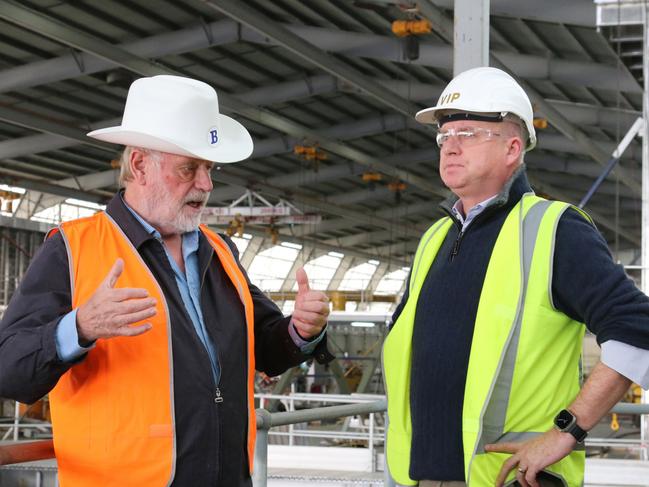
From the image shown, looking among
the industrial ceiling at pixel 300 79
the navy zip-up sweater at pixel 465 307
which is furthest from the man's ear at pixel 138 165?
the industrial ceiling at pixel 300 79

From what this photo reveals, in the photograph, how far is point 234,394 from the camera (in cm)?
292

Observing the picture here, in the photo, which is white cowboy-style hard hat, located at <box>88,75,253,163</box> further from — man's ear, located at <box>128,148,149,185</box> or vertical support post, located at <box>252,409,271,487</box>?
vertical support post, located at <box>252,409,271,487</box>

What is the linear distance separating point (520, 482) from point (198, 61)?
18256 mm

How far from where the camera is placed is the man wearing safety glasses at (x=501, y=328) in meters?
2.58

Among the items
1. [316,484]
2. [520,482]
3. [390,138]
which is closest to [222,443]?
[520,482]

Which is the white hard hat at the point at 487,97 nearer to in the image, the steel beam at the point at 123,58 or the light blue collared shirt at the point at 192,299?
the light blue collared shirt at the point at 192,299

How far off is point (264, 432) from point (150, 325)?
3.62 feet

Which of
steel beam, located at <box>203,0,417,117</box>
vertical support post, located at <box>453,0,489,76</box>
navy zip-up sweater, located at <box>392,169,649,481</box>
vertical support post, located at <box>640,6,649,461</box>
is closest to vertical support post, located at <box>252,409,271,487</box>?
navy zip-up sweater, located at <box>392,169,649,481</box>

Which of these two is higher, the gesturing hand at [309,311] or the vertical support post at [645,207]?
the vertical support post at [645,207]

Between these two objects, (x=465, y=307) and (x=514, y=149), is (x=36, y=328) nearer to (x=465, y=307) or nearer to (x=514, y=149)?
(x=465, y=307)

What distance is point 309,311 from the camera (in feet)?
10.2

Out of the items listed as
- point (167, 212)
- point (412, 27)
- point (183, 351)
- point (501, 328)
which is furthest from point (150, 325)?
point (412, 27)

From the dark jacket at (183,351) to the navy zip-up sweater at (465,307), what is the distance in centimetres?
54

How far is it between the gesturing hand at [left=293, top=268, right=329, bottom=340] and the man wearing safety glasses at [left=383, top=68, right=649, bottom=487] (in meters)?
0.25
